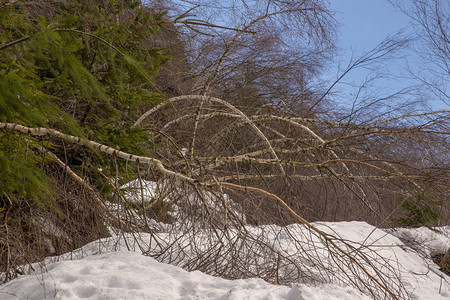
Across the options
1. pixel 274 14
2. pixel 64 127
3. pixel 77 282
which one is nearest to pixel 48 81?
pixel 64 127

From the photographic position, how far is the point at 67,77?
420 cm

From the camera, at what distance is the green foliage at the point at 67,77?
278 centimetres

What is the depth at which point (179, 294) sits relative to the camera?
2.49 metres

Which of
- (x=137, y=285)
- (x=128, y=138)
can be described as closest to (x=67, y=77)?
(x=128, y=138)

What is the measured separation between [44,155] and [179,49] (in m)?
6.29

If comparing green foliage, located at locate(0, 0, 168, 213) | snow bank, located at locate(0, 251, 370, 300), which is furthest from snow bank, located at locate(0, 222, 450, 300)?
green foliage, located at locate(0, 0, 168, 213)

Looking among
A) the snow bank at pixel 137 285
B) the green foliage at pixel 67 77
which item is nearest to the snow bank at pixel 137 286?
the snow bank at pixel 137 285

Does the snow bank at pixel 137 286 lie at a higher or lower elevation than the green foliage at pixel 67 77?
lower

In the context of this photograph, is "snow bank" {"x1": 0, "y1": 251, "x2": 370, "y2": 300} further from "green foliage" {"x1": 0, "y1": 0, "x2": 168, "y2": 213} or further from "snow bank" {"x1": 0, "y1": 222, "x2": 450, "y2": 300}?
"green foliage" {"x1": 0, "y1": 0, "x2": 168, "y2": 213}

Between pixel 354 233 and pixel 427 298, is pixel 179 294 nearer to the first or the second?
pixel 427 298

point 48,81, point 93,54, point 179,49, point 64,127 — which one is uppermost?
point 179,49

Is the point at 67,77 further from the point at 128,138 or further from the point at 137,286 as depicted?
the point at 137,286

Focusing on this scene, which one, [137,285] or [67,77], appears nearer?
[137,285]

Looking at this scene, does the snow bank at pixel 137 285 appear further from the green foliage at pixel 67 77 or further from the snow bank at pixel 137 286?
the green foliage at pixel 67 77
